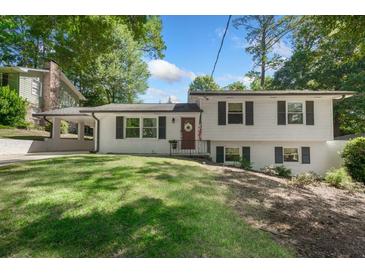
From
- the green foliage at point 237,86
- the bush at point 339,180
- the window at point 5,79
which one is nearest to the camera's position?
the bush at point 339,180

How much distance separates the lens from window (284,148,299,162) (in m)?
13.8

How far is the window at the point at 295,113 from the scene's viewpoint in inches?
533

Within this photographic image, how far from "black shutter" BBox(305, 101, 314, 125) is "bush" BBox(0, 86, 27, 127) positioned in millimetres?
18880

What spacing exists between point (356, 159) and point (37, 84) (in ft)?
79.0

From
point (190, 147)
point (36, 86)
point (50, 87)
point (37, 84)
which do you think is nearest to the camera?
point (190, 147)

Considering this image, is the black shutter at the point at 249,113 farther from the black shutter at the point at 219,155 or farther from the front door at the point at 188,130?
the front door at the point at 188,130

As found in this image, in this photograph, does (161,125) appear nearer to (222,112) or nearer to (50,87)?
(222,112)

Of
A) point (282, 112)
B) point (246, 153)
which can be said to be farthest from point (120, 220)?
point (282, 112)

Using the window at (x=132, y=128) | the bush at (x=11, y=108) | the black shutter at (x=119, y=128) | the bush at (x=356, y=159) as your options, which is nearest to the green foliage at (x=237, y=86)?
the window at (x=132, y=128)

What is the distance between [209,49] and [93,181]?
5972 millimetres

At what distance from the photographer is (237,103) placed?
45.0ft

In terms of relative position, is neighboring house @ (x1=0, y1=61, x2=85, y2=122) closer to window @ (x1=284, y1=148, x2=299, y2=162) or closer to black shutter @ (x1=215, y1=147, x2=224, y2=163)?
black shutter @ (x1=215, y1=147, x2=224, y2=163)

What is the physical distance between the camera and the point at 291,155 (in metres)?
13.9

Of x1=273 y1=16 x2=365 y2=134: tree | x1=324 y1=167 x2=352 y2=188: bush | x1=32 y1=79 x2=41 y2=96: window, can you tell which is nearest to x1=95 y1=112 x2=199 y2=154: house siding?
x1=324 y1=167 x2=352 y2=188: bush
